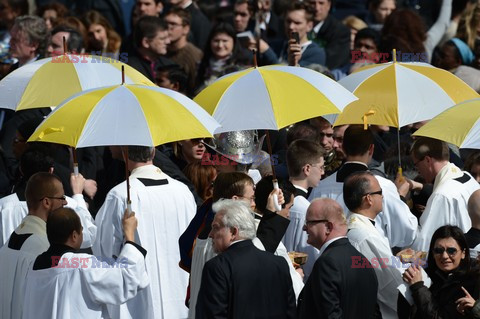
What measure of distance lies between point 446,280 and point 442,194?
1.76 m

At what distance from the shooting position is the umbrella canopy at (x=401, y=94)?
10523 millimetres

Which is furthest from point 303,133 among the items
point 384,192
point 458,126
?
point 458,126

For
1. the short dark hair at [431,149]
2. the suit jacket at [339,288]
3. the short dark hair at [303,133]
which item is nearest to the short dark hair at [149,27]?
the short dark hair at [303,133]

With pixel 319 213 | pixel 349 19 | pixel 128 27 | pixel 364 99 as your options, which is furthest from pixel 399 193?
pixel 128 27

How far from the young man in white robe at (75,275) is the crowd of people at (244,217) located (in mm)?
11

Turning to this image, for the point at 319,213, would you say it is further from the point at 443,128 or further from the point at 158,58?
the point at 158,58

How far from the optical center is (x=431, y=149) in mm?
10719

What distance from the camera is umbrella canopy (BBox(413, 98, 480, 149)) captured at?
920cm

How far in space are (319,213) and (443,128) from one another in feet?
5.20

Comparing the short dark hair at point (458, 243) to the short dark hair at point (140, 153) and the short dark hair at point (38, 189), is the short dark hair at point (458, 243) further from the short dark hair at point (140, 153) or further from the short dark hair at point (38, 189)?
the short dark hair at point (38, 189)

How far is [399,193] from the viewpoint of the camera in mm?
10680

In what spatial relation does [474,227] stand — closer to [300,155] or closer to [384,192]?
[384,192]

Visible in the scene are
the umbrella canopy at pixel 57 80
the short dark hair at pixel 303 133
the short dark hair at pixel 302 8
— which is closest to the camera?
the umbrella canopy at pixel 57 80

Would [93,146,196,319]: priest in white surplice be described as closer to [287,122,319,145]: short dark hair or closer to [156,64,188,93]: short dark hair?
[287,122,319,145]: short dark hair
